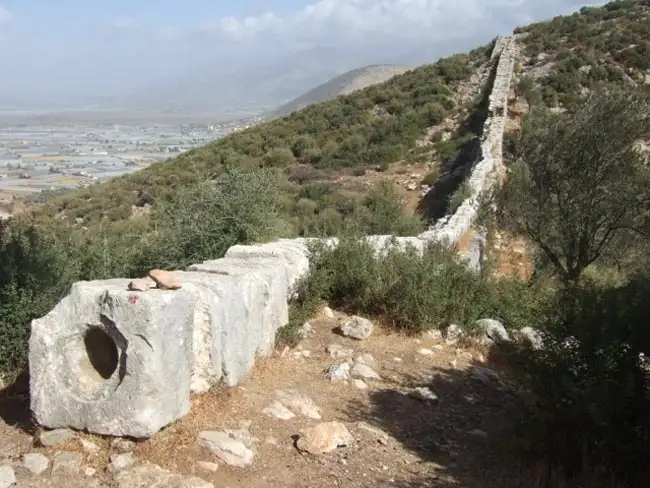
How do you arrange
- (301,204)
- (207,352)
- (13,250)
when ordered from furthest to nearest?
1. (301,204)
2. (13,250)
3. (207,352)

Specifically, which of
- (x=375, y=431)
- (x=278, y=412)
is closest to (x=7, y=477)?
(x=278, y=412)

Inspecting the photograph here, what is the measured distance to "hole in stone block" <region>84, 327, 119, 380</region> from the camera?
4.53 meters

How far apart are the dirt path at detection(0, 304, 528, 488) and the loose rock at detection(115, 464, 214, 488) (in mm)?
85

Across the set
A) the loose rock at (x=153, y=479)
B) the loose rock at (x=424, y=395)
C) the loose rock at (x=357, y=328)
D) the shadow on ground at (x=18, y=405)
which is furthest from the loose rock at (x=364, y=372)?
the shadow on ground at (x=18, y=405)

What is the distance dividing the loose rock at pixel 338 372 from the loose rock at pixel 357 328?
87cm

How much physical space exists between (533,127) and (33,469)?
341 inches

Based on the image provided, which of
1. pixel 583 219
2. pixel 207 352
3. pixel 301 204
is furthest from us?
pixel 301 204

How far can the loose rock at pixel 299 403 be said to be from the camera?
5.12 m

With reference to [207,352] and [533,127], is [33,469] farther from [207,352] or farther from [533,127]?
[533,127]

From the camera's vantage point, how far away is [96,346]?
4.59 meters

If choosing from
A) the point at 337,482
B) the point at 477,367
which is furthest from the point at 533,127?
the point at 337,482

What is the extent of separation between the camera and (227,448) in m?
4.37

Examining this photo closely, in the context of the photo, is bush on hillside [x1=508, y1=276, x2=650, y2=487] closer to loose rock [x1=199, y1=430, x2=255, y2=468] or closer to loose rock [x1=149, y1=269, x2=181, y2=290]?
loose rock [x1=199, y1=430, x2=255, y2=468]

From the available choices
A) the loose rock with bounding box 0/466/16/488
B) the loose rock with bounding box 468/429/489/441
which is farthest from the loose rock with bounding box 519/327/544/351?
the loose rock with bounding box 0/466/16/488
